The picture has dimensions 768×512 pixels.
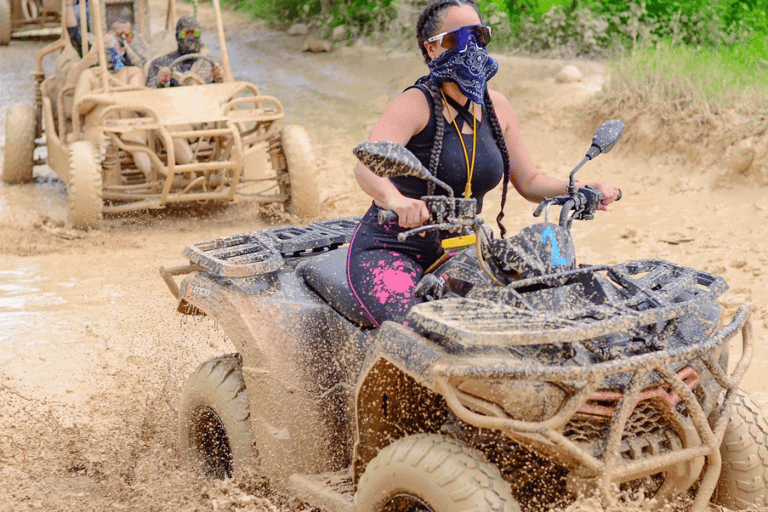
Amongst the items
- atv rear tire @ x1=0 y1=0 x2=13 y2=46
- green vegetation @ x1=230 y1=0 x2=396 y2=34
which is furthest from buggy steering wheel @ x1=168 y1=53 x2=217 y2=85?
atv rear tire @ x1=0 y1=0 x2=13 y2=46

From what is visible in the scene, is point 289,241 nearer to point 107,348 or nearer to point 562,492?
point 562,492

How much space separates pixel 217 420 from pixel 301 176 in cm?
493

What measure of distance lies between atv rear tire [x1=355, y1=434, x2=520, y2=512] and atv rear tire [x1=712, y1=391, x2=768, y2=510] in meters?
0.83

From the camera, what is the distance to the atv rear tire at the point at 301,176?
8242 millimetres

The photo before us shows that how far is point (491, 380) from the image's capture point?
7.45 feet

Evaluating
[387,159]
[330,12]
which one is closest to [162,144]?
[387,159]

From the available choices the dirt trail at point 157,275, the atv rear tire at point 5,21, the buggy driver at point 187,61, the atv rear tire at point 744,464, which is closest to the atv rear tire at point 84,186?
the dirt trail at point 157,275

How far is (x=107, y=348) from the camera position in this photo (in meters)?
5.16

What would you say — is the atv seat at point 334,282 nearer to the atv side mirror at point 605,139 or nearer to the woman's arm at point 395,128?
the woman's arm at point 395,128

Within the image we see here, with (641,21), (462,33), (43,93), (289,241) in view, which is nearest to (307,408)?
(289,241)

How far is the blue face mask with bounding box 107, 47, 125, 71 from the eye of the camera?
877cm

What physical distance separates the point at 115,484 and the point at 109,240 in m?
4.48

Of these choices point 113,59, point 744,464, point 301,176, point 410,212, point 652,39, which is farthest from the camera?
point 652,39

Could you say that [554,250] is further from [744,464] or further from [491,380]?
[744,464]
